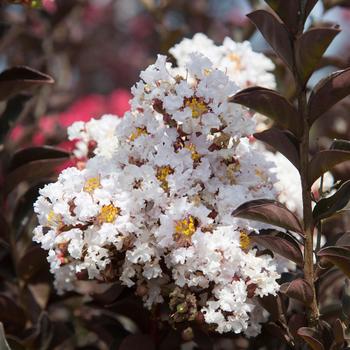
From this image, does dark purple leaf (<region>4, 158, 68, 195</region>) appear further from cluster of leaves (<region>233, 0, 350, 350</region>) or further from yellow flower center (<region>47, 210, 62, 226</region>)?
cluster of leaves (<region>233, 0, 350, 350</region>)

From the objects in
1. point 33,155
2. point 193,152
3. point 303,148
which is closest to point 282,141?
point 303,148

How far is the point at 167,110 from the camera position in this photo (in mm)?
1273

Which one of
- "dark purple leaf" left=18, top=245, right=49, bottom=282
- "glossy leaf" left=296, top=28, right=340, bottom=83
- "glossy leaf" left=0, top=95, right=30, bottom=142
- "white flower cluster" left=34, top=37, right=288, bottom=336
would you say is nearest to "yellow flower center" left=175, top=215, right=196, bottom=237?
"white flower cluster" left=34, top=37, right=288, bottom=336

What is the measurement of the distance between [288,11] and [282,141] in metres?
0.22

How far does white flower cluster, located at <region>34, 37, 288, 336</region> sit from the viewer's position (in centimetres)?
123

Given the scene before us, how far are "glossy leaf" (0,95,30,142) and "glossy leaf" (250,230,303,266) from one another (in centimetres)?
75

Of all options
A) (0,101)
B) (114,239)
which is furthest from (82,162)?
(114,239)

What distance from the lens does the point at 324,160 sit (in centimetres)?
125

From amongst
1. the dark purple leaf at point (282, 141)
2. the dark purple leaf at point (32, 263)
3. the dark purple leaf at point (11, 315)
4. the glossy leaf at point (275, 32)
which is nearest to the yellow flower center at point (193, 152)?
the dark purple leaf at point (282, 141)

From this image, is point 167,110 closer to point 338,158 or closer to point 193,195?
point 193,195

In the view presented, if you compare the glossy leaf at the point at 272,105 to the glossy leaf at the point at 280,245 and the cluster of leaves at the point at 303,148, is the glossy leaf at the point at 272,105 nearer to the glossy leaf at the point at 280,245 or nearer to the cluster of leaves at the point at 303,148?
the cluster of leaves at the point at 303,148

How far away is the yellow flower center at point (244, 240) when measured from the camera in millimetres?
1275

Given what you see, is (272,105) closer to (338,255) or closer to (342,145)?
(342,145)

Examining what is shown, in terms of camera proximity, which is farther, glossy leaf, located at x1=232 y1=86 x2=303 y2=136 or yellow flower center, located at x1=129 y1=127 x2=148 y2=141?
yellow flower center, located at x1=129 y1=127 x2=148 y2=141
